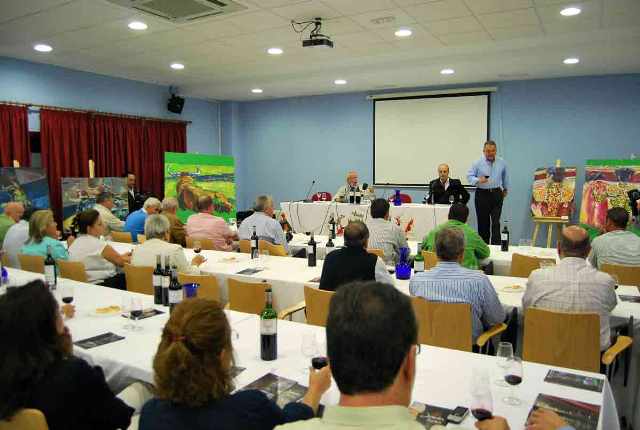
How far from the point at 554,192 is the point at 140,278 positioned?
24.1ft

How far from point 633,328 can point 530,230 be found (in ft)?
22.3

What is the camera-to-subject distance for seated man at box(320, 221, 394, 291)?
3477 mm

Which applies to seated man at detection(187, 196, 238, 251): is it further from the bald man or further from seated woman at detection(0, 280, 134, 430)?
seated woman at detection(0, 280, 134, 430)

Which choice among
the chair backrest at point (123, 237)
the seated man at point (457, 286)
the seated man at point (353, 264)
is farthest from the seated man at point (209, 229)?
the seated man at point (457, 286)

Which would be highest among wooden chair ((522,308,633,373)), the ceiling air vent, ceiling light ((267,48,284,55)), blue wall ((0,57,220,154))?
ceiling light ((267,48,284,55))

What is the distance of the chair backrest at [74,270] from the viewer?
4.34 metres

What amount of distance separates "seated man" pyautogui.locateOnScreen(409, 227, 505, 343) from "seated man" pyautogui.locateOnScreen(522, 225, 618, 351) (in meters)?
0.27

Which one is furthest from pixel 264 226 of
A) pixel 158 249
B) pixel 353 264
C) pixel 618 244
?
pixel 618 244

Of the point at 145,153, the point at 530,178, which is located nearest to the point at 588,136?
the point at 530,178

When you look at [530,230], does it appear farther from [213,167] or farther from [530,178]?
[213,167]

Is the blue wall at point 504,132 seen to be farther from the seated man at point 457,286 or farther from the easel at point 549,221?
the seated man at point 457,286

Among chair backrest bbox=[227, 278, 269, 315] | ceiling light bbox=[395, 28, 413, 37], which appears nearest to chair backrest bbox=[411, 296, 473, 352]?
chair backrest bbox=[227, 278, 269, 315]

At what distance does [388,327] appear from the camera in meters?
1.21

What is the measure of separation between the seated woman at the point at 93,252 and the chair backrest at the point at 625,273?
4.14 meters
